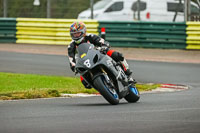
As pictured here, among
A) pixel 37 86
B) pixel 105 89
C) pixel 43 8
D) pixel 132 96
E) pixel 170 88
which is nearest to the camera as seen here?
pixel 105 89

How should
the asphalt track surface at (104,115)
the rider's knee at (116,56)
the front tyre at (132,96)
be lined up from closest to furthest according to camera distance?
the asphalt track surface at (104,115) → the rider's knee at (116,56) → the front tyre at (132,96)

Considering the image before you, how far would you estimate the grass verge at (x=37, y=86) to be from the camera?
12.0m

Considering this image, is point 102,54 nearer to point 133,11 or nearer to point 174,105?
point 174,105

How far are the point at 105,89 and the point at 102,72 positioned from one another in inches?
12.7

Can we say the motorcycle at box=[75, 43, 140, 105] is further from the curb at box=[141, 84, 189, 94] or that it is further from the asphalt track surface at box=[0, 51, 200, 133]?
the curb at box=[141, 84, 189, 94]

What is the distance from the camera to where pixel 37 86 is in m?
13.8

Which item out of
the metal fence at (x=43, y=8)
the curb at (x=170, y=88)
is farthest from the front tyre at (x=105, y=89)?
the metal fence at (x=43, y=8)

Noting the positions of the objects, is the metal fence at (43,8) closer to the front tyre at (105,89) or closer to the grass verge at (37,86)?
the grass verge at (37,86)

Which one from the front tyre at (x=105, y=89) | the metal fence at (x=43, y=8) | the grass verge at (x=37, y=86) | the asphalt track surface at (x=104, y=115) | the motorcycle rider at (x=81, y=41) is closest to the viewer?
the asphalt track surface at (x=104, y=115)

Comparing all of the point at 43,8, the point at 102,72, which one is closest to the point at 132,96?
the point at 102,72

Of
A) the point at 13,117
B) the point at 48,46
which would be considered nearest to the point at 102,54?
the point at 13,117

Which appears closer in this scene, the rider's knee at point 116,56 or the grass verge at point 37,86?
the rider's knee at point 116,56

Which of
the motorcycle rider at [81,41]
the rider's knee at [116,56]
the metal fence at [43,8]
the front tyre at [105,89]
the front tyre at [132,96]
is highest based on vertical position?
the metal fence at [43,8]

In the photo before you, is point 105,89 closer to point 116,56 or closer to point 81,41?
point 116,56
